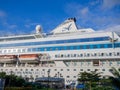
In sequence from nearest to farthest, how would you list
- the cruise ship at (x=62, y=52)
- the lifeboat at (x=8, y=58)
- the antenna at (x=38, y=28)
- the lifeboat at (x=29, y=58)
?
the cruise ship at (x=62, y=52)
the lifeboat at (x=29, y=58)
the lifeboat at (x=8, y=58)
the antenna at (x=38, y=28)

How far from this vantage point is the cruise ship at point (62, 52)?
136 ft

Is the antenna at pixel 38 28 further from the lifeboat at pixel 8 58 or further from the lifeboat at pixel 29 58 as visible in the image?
the lifeboat at pixel 8 58

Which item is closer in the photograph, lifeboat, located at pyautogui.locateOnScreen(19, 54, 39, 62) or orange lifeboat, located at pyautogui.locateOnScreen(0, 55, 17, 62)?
lifeboat, located at pyautogui.locateOnScreen(19, 54, 39, 62)

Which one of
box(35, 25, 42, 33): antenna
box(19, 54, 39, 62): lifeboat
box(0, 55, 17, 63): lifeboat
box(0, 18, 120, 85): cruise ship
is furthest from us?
box(35, 25, 42, 33): antenna

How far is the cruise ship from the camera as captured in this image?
41.5m

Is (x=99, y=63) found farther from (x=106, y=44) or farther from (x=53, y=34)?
(x=53, y=34)

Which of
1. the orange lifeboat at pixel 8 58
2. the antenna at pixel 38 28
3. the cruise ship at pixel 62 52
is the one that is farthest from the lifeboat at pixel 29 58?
the antenna at pixel 38 28

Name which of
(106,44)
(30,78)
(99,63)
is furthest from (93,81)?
(30,78)

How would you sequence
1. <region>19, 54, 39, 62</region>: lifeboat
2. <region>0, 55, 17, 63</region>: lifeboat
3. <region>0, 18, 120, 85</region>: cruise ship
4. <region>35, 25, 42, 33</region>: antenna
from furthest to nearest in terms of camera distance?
<region>35, 25, 42, 33</region>: antenna
<region>0, 55, 17, 63</region>: lifeboat
<region>19, 54, 39, 62</region>: lifeboat
<region>0, 18, 120, 85</region>: cruise ship

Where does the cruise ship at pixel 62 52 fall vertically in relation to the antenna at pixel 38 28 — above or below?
below

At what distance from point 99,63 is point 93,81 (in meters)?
6.12

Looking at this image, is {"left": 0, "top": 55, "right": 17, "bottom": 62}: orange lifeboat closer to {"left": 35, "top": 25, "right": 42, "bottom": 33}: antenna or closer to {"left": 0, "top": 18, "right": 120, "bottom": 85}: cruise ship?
{"left": 0, "top": 18, "right": 120, "bottom": 85}: cruise ship

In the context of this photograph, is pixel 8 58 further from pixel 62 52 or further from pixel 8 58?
pixel 62 52

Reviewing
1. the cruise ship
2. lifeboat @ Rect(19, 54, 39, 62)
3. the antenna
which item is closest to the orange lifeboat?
the cruise ship
